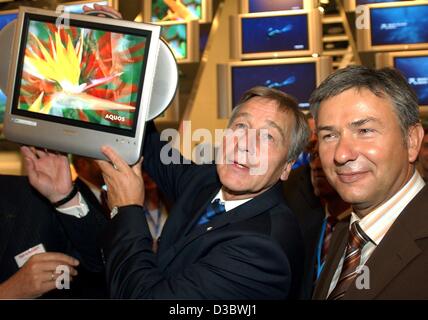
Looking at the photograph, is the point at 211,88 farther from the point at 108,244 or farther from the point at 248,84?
the point at 108,244

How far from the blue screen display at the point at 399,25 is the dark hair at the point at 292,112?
6.74 feet

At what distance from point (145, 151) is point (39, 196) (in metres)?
0.45

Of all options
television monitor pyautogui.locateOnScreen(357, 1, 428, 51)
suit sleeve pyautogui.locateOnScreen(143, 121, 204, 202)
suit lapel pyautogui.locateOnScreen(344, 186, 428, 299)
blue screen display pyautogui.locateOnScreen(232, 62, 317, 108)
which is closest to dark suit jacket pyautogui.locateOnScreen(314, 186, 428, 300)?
suit lapel pyautogui.locateOnScreen(344, 186, 428, 299)

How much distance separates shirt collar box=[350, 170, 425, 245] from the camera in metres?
1.42

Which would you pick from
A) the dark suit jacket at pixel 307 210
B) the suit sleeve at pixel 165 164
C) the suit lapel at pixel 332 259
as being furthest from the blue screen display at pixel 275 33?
the suit lapel at pixel 332 259

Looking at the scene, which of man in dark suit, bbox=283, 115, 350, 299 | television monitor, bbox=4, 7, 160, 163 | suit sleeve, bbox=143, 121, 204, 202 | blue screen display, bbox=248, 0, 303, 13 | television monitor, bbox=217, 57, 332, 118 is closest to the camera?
television monitor, bbox=4, 7, 160, 163

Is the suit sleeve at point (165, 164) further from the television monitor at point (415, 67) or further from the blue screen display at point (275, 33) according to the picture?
the television monitor at point (415, 67)

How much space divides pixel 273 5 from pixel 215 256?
105 inches

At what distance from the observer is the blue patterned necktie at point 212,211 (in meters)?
1.61

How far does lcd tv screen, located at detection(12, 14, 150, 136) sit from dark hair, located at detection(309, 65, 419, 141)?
568mm

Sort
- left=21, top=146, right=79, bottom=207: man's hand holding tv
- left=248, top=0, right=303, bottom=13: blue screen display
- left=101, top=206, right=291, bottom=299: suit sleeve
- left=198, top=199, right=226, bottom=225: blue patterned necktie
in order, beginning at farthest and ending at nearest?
left=248, top=0, right=303, bottom=13: blue screen display, left=21, top=146, right=79, bottom=207: man's hand holding tv, left=198, top=199, right=226, bottom=225: blue patterned necktie, left=101, top=206, right=291, bottom=299: suit sleeve

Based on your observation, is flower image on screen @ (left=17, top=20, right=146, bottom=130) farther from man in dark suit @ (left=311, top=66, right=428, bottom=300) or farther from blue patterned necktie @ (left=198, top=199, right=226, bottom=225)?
man in dark suit @ (left=311, top=66, right=428, bottom=300)

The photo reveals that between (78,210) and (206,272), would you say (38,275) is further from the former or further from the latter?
(206,272)
